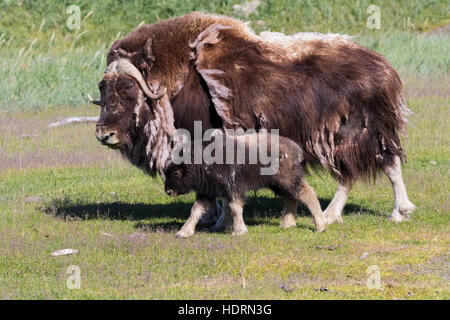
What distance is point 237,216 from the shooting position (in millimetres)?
7160

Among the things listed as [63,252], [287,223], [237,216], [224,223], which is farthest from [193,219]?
[63,252]

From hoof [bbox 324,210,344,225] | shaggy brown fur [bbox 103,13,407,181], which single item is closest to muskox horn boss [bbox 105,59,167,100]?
shaggy brown fur [bbox 103,13,407,181]

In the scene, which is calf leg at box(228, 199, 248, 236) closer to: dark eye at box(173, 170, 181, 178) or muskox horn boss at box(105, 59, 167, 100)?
dark eye at box(173, 170, 181, 178)

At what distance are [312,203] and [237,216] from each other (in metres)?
0.63

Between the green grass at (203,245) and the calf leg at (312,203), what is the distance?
0.12m

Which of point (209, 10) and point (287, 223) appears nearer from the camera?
point (287, 223)

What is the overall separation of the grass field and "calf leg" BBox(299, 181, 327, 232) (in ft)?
0.31

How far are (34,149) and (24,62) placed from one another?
4.81m

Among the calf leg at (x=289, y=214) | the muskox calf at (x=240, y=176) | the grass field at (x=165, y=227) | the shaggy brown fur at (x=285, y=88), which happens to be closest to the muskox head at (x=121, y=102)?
the shaggy brown fur at (x=285, y=88)

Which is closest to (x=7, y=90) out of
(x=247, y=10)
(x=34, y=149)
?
(x=34, y=149)

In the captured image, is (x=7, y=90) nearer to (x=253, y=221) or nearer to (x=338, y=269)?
(x=253, y=221)

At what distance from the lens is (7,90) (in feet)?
50.1

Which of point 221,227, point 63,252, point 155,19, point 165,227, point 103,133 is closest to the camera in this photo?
point 63,252

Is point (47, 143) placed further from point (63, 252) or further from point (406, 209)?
point (406, 209)
